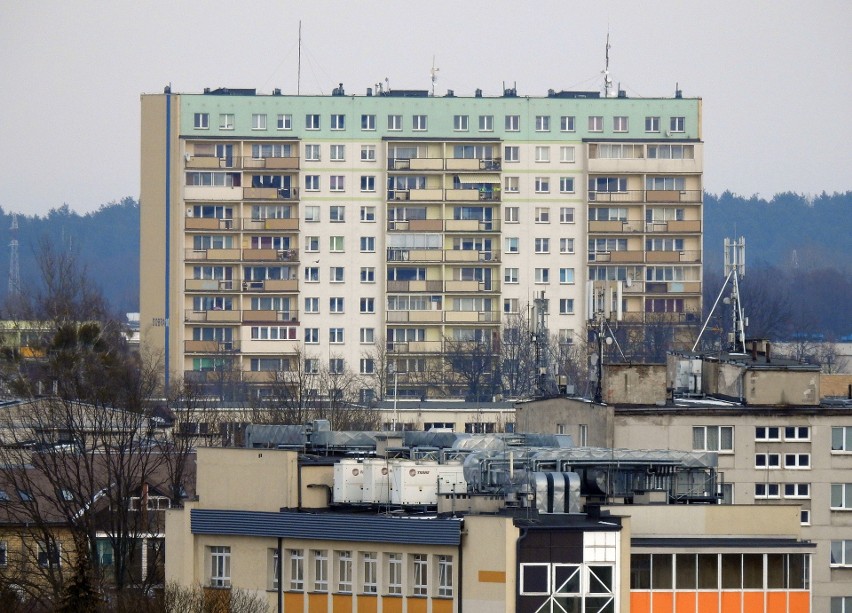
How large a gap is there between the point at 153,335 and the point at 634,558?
106325mm

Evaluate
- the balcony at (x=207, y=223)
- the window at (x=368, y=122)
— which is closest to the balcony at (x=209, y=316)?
the balcony at (x=207, y=223)

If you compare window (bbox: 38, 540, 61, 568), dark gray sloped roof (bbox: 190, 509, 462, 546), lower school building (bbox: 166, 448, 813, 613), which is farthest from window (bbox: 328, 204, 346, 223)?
dark gray sloped roof (bbox: 190, 509, 462, 546)

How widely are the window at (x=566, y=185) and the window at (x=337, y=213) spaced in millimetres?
14726

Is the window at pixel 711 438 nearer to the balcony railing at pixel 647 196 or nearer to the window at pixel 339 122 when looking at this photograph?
the window at pixel 339 122

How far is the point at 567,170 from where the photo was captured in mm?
149750

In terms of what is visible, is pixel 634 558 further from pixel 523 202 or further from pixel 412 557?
pixel 523 202

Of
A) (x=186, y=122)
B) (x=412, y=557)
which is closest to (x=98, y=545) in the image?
(x=412, y=557)

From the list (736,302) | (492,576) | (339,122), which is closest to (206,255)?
(339,122)

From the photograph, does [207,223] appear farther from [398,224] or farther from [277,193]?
[398,224]

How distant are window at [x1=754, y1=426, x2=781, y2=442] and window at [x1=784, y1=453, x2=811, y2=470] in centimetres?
70

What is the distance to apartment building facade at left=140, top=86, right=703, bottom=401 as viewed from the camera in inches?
5792

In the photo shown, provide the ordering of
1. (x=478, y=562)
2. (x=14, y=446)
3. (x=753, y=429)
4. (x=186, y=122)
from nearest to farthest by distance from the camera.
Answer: (x=478, y=562) < (x=753, y=429) < (x=14, y=446) < (x=186, y=122)

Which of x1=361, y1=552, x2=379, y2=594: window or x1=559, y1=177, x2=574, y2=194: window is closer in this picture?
x1=361, y1=552, x2=379, y2=594: window

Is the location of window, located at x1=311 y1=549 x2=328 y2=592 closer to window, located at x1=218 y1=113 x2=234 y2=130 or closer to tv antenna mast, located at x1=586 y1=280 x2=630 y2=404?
tv antenna mast, located at x1=586 y1=280 x2=630 y2=404
